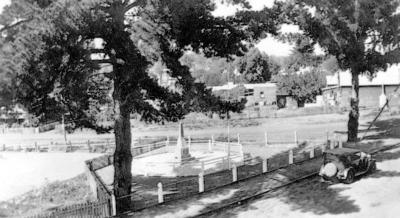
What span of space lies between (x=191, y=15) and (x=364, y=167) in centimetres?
1103

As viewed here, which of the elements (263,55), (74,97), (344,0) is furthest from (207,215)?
(263,55)

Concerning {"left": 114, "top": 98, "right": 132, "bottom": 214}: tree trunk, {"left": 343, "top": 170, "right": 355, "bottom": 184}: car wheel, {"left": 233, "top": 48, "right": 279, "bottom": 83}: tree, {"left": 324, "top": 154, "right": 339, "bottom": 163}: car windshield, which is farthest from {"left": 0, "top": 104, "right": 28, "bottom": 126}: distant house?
{"left": 233, "top": 48, "right": 279, "bottom": 83}: tree

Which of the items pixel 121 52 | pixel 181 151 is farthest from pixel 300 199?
pixel 181 151

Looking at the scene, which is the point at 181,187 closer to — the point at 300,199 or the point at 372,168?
the point at 300,199

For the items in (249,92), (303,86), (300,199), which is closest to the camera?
(300,199)

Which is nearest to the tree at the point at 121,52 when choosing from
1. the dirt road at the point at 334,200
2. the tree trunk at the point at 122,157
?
the tree trunk at the point at 122,157

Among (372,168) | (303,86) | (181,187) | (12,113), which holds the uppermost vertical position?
(303,86)

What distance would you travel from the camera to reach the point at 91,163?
30.0m

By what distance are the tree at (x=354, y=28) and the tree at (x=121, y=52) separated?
941 cm

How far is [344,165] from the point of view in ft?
61.7

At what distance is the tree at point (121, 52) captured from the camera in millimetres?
13422

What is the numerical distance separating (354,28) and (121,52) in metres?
16.7

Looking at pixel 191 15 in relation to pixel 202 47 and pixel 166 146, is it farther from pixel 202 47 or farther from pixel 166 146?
pixel 166 146

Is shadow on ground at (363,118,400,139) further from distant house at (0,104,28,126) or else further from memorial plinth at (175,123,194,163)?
distant house at (0,104,28,126)
